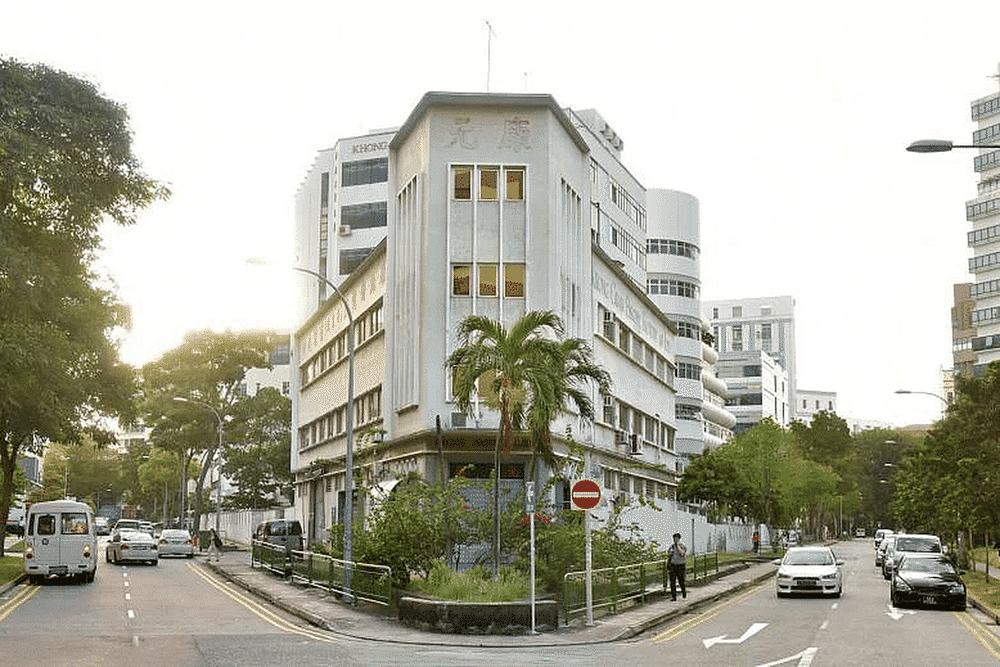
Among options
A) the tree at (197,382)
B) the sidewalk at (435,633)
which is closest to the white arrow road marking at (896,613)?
the sidewalk at (435,633)

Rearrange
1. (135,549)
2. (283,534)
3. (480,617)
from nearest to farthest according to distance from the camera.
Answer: (480,617), (135,549), (283,534)

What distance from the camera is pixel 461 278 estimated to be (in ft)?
125

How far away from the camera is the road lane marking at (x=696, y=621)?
22.9 meters

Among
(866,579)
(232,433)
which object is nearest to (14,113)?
(866,579)

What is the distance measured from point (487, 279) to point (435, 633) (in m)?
17.4

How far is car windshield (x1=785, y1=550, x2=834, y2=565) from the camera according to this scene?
34.8 metres

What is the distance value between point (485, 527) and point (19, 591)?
1456 cm

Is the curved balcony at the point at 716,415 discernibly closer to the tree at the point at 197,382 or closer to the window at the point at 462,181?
the tree at the point at 197,382

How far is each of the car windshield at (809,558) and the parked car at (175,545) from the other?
35.0 m

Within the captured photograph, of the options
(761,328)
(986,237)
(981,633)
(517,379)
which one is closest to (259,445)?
(517,379)

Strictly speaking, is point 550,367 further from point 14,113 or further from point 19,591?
point 19,591

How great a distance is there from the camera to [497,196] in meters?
38.4

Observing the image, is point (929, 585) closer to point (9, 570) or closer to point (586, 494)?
point (586, 494)

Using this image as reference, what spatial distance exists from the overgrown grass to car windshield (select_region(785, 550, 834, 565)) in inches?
467
